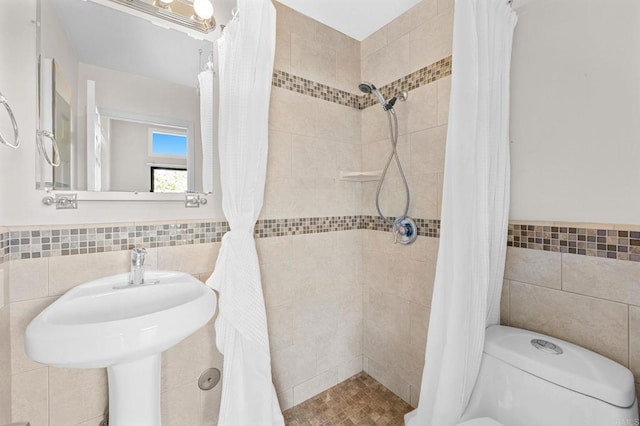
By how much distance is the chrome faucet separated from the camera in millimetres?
1130

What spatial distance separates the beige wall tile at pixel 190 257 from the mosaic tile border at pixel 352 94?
999 millimetres

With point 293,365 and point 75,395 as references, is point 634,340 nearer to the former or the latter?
point 293,365

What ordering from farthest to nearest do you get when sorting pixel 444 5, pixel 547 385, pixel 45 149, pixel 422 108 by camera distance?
pixel 422 108
pixel 444 5
pixel 45 149
pixel 547 385

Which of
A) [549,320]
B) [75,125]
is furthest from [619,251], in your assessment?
[75,125]

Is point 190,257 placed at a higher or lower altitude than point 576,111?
lower

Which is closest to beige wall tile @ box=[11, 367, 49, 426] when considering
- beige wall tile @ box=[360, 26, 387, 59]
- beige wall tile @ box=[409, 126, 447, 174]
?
beige wall tile @ box=[409, 126, 447, 174]

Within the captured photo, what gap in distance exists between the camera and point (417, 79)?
1.63 m

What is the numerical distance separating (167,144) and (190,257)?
1.79ft

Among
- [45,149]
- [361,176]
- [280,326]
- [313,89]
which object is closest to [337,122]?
[313,89]

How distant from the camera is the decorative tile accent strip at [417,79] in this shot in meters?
1.50

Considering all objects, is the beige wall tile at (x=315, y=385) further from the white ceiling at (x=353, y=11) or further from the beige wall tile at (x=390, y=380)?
the white ceiling at (x=353, y=11)

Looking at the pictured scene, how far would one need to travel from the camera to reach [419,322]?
5.27ft

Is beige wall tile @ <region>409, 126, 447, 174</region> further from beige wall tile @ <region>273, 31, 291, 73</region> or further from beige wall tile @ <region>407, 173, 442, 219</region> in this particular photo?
beige wall tile @ <region>273, 31, 291, 73</region>

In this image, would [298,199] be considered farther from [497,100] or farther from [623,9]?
[623,9]
